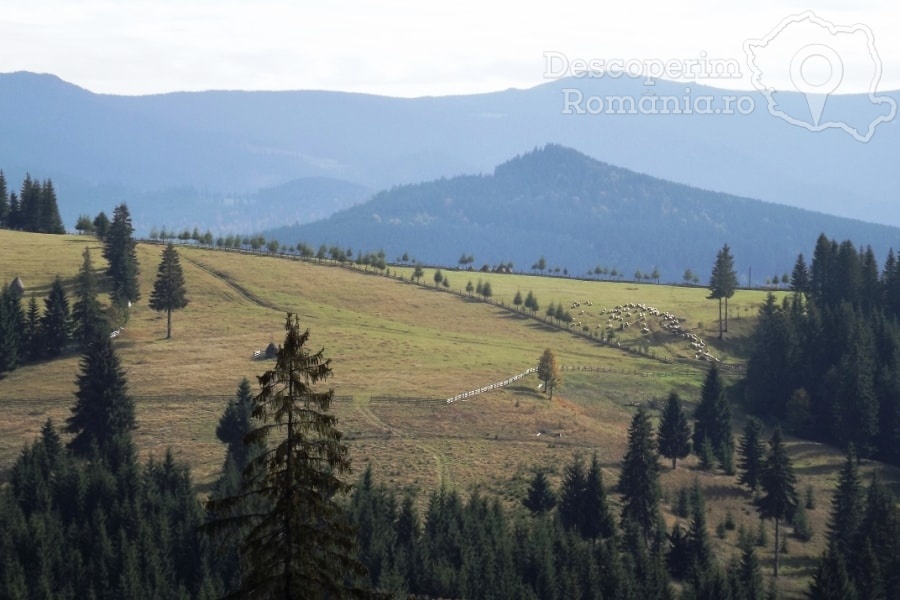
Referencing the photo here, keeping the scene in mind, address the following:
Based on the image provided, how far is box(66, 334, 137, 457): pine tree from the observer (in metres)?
105

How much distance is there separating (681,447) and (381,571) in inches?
1922

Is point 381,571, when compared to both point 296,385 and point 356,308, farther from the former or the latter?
point 356,308

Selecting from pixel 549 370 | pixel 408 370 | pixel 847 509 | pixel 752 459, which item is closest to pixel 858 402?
pixel 752 459

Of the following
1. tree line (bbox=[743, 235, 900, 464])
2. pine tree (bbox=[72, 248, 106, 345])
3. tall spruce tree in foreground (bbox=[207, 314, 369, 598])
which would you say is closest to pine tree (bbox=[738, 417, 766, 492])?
tree line (bbox=[743, 235, 900, 464])

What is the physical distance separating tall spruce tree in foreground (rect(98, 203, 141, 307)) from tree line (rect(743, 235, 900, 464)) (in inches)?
3170

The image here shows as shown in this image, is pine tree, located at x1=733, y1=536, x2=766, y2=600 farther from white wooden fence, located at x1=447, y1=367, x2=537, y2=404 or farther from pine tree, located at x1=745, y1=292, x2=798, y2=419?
pine tree, located at x1=745, y1=292, x2=798, y2=419

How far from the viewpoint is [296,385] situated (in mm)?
27828

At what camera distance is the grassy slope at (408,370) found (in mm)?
107000

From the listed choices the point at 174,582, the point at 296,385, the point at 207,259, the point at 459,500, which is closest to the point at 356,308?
the point at 207,259

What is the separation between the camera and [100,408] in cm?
10662

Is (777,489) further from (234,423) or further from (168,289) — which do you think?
(168,289)

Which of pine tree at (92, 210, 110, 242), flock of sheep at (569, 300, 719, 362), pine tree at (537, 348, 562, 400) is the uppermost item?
pine tree at (92, 210, 110, 242)

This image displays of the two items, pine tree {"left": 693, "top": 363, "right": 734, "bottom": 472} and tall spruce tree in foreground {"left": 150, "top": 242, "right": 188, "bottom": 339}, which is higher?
tall spruce tree in foreground {"left": 150, "top": 242, "right": 188, "bottom": 339}

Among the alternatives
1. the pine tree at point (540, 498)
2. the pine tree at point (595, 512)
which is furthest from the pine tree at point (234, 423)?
the pine tree at point (595, 512)
